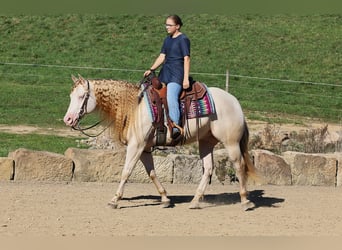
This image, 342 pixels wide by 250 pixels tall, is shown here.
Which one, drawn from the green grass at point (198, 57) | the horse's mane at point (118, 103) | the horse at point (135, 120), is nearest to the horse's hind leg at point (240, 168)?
the horse at point (135, 120)

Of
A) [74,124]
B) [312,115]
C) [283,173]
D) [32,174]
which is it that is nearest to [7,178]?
[32,174]

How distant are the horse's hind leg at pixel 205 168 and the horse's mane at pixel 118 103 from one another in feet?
3.58

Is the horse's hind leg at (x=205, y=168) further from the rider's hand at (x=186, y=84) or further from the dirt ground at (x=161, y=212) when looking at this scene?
the rider's hand at (x=186, y=84)

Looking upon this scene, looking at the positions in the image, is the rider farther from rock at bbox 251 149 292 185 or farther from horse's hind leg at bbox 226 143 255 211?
rock at bbox 251 149 292 185

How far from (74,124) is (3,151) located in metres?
4.37

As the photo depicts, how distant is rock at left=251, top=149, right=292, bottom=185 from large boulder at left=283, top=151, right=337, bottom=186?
0.11 metres

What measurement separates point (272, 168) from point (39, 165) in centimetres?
334

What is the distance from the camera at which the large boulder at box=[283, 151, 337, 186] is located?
41.1ft

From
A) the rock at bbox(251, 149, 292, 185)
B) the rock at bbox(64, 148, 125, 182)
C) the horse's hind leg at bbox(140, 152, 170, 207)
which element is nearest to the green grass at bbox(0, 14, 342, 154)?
the rock at bbox(64, 148, 125, 182)

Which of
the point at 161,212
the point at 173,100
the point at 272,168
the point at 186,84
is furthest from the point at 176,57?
the point at 272,168

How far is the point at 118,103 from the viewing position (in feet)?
33.4

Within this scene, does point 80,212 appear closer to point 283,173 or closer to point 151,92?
point 151,92

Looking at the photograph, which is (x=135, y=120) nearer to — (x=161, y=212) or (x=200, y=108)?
(x=200, y=108)

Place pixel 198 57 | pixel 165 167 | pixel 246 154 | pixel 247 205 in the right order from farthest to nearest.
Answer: pixel 198 57 < pixel 165 167 < pixel 246 154 < pixel 247 205
